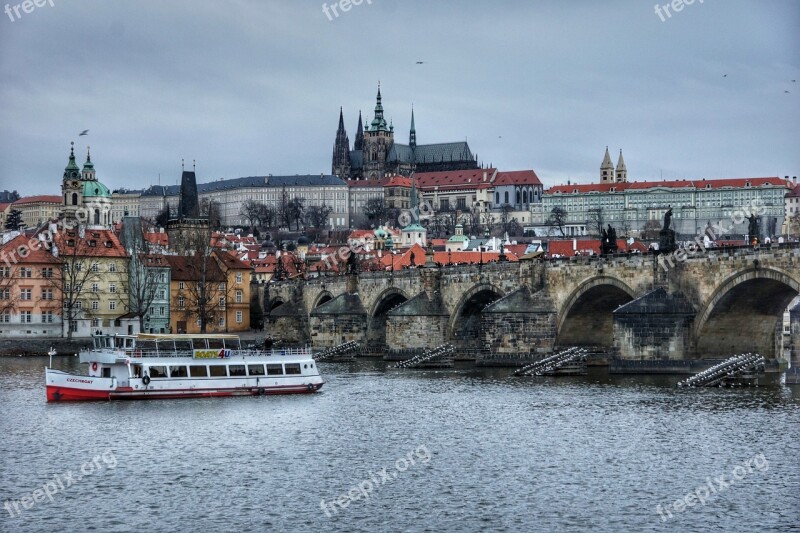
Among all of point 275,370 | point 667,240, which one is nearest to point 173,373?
point 275,370

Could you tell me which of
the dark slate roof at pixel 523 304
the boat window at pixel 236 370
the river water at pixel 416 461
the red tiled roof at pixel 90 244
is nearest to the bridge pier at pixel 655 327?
the river water at pixel 416 461

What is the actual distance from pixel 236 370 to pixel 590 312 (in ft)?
62.0

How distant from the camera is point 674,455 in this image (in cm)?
3331

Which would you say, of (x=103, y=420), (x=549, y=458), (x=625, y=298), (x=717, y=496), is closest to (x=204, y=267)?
(x=625, y=298)

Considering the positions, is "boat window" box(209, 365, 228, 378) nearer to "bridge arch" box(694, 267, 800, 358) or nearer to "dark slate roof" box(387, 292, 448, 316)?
"bridge arch" box(694, 267, 800, 358)

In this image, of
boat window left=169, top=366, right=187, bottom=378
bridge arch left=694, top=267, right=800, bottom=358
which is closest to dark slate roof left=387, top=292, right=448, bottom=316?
bridge arch left=694, top=267, right=800, bottom=358

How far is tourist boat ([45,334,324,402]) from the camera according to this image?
157 ft

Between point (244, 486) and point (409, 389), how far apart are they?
72.0ft

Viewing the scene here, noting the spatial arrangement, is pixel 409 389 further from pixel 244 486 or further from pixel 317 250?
pixel 317 250

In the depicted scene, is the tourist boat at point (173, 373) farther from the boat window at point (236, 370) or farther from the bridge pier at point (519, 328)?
the bridge pier at point (519, 328)

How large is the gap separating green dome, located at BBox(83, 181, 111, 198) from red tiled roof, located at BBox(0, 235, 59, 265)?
9619cm

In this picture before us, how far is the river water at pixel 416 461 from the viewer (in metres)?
26.8

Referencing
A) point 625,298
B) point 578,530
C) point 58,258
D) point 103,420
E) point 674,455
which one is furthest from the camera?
point 58,258

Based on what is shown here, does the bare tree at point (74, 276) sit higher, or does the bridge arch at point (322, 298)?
the bare tree at point (74, 276)
